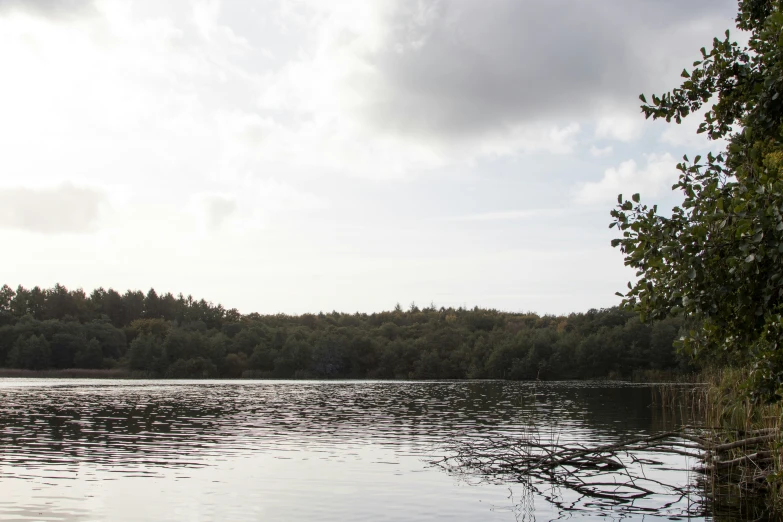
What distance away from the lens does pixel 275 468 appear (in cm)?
2467

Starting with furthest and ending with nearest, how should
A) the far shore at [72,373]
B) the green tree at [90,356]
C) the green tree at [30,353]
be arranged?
1. the green tree at [90,356]
2. the green tree at [30,353]
3. the far shore at [72,373]

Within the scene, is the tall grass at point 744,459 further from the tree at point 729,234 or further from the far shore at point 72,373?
the far shore at point 72,373

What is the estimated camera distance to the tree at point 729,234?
9.84 m

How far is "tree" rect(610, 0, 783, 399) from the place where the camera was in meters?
9.84

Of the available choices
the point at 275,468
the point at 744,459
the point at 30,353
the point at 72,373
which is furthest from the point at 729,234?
the point at 30,353

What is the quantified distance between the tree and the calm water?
7529 millimetres

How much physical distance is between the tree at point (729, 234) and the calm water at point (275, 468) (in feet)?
24.7

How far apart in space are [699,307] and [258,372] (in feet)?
489

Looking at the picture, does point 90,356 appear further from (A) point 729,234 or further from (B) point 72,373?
(A) point 729,234

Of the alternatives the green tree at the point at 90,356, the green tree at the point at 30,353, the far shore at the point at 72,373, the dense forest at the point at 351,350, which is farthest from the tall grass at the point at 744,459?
the green tree at the point at 90,356

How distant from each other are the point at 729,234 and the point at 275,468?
741 inches

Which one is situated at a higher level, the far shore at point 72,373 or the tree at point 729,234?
the tree at point 729,234

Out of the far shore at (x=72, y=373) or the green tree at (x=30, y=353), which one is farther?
the green tree at (x=30, y=353)

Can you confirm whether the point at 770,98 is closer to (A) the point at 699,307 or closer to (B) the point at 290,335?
(A) the point at 699,307
